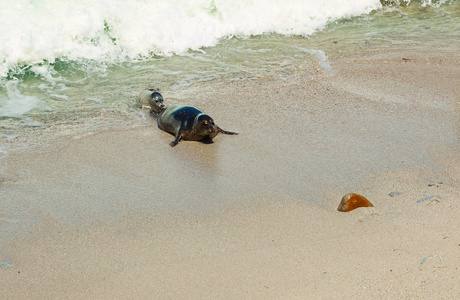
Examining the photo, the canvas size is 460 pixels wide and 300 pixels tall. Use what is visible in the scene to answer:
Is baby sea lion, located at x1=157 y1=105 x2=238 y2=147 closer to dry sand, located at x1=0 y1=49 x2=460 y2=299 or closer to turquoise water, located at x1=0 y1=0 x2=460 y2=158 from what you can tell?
dry sand, located at x1=0 y1=49 x2=460 y2=299

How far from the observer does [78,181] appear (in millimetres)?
4062

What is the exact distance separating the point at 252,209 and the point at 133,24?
6910 millimetres

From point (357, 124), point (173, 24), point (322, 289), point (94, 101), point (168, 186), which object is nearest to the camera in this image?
point (322, 289)

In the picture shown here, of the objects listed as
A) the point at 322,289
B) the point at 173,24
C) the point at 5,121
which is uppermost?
the point at 173,24

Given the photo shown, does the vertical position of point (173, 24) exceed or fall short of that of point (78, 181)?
it exceeds it

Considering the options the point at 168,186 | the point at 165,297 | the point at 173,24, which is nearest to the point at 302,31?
the point at 173,24

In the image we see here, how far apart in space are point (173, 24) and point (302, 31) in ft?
8.72

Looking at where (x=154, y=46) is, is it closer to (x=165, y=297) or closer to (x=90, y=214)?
(x=90, y=214)

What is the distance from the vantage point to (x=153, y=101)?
5723 millimetres

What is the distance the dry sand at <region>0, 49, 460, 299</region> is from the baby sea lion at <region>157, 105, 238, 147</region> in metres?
0.09

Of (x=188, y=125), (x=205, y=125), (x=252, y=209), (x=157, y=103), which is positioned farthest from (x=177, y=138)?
(x=252, y=209)

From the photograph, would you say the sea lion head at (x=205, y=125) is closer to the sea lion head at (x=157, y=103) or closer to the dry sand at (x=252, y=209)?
the dry sand at (x=252, y=209)

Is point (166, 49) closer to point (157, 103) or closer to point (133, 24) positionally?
point (133, 24)

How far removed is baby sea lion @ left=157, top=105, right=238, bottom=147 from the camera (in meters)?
4.84
